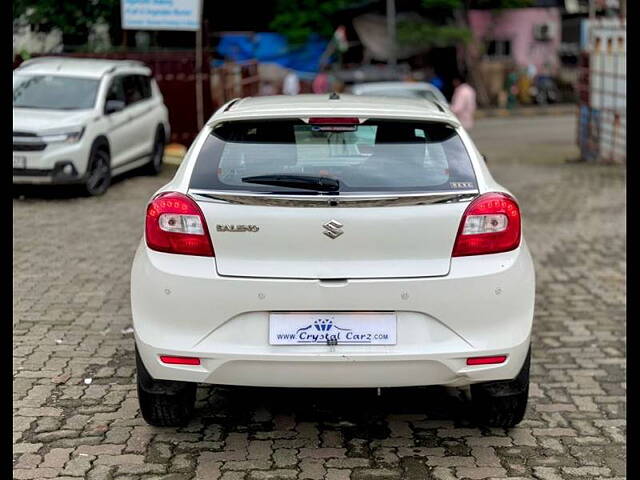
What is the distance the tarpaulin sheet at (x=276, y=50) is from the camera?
32.6 meters

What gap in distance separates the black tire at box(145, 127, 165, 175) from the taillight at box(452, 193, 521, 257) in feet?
39.1

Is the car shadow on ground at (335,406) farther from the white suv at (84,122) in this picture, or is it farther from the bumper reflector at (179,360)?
the white suv at (84,122)

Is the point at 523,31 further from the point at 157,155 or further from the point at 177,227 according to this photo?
the point at 177,227

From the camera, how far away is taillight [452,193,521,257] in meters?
4.44

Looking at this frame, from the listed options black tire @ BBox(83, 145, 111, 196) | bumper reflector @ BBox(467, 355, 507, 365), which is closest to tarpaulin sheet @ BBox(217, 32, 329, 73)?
black tire @ BBox(83, 145, 111, 196)

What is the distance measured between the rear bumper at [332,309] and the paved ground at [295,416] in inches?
16.9

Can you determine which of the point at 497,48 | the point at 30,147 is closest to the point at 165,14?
the point at 30,147

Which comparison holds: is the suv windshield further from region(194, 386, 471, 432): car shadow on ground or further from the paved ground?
region(194, 386, 471, 432): car shadow on ground

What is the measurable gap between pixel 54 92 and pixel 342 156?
10106 millimetres

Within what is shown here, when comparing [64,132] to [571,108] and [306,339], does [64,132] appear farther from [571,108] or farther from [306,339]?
[571,108]

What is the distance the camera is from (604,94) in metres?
18.1

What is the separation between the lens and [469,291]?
14.4 feet

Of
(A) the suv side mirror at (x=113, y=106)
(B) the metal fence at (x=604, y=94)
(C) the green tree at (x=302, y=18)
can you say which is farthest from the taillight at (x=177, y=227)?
(C) the green tree at (x=302, y=18)
